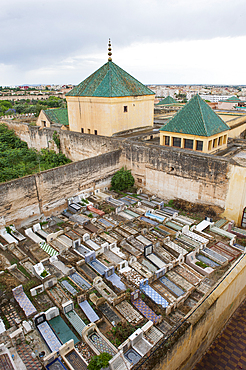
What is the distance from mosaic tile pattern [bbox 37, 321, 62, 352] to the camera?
6.79 meters

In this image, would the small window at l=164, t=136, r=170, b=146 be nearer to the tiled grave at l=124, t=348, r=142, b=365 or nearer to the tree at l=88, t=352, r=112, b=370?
the tiled grave at l=124, t=348, r=142, b=365

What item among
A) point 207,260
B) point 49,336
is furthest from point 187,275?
point 49,336

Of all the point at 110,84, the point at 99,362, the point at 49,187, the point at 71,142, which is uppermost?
the point at 110,84

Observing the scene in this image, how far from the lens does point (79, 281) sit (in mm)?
8914

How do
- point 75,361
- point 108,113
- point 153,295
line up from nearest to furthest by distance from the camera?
point 75,361, point 153,295, point 108,113

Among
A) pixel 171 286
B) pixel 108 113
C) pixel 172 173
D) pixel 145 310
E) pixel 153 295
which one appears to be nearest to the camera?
pixel 145 310

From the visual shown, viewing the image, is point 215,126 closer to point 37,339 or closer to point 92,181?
point 92,181

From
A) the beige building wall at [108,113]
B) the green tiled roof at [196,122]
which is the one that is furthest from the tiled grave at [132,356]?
the beige building wall at [108,113]

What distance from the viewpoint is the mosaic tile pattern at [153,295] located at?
816 centimetres

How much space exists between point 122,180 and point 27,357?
11.1 meters

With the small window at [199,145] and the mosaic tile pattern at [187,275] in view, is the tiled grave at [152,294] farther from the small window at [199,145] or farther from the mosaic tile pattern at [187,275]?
the small window at [199,145]

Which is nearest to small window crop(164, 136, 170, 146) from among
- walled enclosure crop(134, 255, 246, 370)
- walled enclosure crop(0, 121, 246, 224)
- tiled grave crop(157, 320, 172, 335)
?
walled enclosure crop(0, 121, 246, 224)

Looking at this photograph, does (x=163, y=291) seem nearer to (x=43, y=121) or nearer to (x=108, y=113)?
(x=108, y=113)

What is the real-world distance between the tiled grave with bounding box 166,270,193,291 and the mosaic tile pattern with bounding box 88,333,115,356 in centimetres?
327
